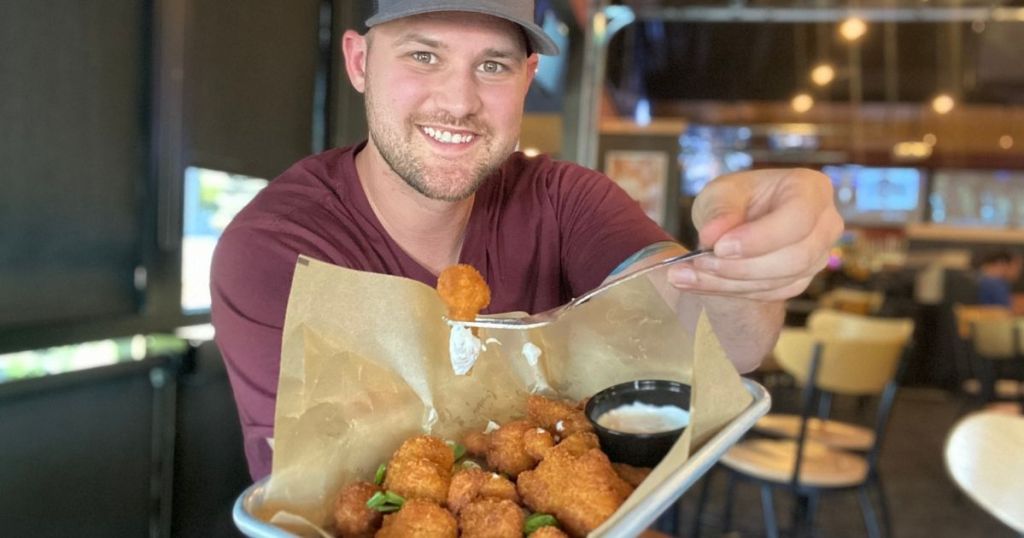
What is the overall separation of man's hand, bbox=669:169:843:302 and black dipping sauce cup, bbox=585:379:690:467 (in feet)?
0.44

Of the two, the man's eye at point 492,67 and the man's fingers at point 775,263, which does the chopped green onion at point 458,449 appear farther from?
the man's eye at point 492,67

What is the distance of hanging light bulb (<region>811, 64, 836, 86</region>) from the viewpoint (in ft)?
36.3

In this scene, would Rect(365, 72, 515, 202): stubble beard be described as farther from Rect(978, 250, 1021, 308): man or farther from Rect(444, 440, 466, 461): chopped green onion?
Rect(978, 250, 1021, 308): man

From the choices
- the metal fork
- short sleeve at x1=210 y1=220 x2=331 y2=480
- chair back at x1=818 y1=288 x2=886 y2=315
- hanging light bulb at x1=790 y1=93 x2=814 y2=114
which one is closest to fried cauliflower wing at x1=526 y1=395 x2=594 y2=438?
the metal fork

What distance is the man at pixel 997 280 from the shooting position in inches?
288

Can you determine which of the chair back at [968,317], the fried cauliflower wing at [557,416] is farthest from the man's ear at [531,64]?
the chair back at [968,317]

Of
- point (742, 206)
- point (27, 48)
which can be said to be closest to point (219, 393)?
point (27, 48)

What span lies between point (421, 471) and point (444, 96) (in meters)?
0.67

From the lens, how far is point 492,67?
1.30 metres

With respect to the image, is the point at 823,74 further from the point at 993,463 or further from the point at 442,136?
the point at 442,136

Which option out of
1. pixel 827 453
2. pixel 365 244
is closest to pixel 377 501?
pixel 365 244

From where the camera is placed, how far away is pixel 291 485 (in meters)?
0.80

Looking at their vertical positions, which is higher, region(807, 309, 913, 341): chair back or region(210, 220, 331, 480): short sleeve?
region(210, 220, 331, 480): short sleeve

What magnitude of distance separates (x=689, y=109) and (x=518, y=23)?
13.5 m
